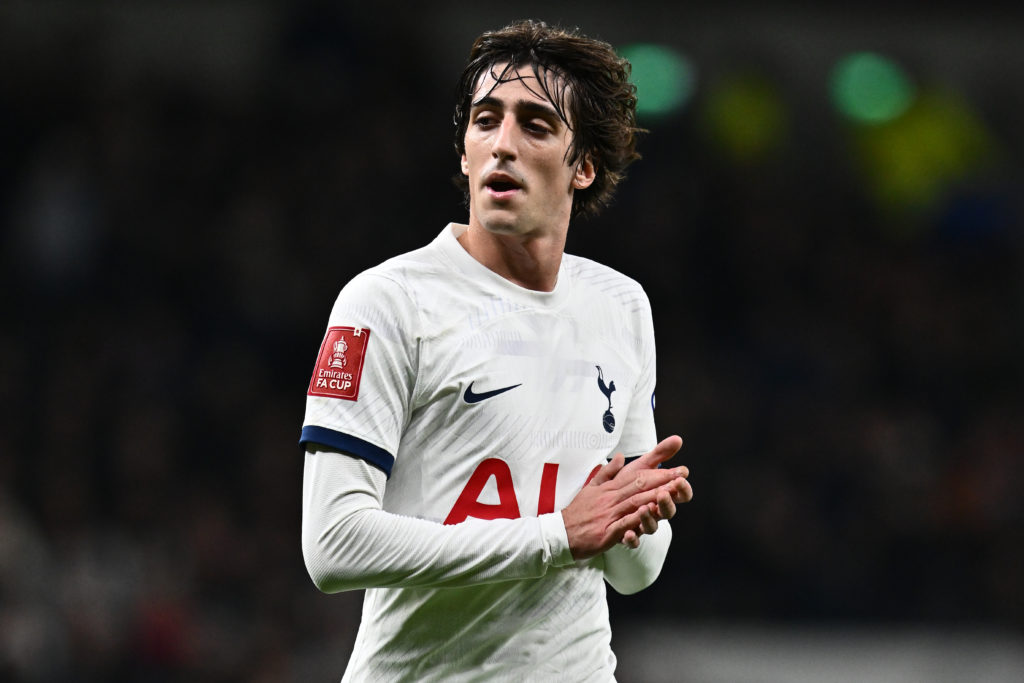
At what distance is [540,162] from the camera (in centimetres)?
291

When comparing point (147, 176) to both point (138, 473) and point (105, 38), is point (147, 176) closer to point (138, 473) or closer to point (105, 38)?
point (105, 38)

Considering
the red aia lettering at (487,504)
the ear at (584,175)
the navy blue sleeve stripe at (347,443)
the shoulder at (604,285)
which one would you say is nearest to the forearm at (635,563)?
the red aia lettering at (487,504)

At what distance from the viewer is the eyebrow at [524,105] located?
2.90 metres

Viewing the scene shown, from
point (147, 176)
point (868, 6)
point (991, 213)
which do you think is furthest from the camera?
point (868, 6)

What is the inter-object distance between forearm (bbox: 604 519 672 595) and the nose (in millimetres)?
912

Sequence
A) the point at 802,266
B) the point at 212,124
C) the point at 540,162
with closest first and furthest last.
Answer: the point at 540,162, the point at 212,124, the point at 802,266

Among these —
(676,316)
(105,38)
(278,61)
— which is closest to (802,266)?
(676,316)

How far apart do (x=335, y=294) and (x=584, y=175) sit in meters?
5.63

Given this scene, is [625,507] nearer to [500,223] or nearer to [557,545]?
[557,545]

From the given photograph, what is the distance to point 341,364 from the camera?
2.65 m

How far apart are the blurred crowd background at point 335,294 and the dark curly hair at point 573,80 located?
4.35m

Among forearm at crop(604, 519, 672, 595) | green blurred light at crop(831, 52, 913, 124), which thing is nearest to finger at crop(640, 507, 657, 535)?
forearm at crop(604, 519, 672, 595)

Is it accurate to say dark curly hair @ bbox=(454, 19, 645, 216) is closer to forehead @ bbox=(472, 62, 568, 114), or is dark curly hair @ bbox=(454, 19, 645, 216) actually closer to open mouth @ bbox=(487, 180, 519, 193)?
forehead @ bbox=(472, 62, 568, 114)

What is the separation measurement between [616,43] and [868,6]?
248cm
